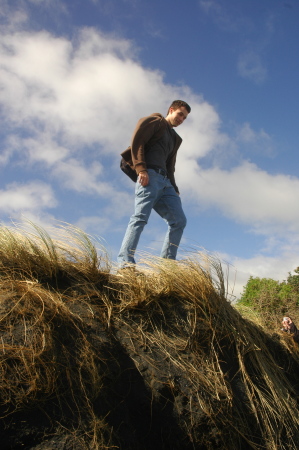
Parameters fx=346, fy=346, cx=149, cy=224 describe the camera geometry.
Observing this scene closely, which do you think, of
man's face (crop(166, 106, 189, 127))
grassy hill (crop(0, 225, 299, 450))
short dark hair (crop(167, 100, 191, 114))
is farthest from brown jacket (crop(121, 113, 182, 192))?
grassy hill (crop(0, 225, 299, 450))

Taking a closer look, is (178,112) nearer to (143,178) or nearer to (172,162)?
(172,162)

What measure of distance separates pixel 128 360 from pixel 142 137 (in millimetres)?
2540

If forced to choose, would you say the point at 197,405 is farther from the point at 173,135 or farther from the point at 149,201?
the point at 173,135

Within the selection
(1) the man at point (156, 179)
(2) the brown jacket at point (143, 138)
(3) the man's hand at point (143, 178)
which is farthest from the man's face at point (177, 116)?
(3) the man's hand at point (143, 178)

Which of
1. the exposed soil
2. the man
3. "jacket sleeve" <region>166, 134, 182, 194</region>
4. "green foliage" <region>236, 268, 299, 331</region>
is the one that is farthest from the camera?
"green foliage" <region>236, 268, 299, 331</region>

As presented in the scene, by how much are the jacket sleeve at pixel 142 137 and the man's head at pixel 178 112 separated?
0.24m

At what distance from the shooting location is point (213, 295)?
310 centimetres

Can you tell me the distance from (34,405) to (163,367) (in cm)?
91

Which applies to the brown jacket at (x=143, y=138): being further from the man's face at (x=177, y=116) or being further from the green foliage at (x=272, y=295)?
the green foliage at (x=272, y=295)

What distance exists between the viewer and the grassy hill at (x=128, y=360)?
2.06 m

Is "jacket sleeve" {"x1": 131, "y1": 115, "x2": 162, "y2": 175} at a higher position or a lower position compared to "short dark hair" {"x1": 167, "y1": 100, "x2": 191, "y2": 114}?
lower

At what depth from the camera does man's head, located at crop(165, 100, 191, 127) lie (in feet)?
14.3

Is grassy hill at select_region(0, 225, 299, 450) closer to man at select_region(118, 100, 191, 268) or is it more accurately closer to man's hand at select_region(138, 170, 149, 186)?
man at select_region(118, 100, 191, 268)

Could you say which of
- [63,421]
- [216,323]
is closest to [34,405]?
[63,421]
